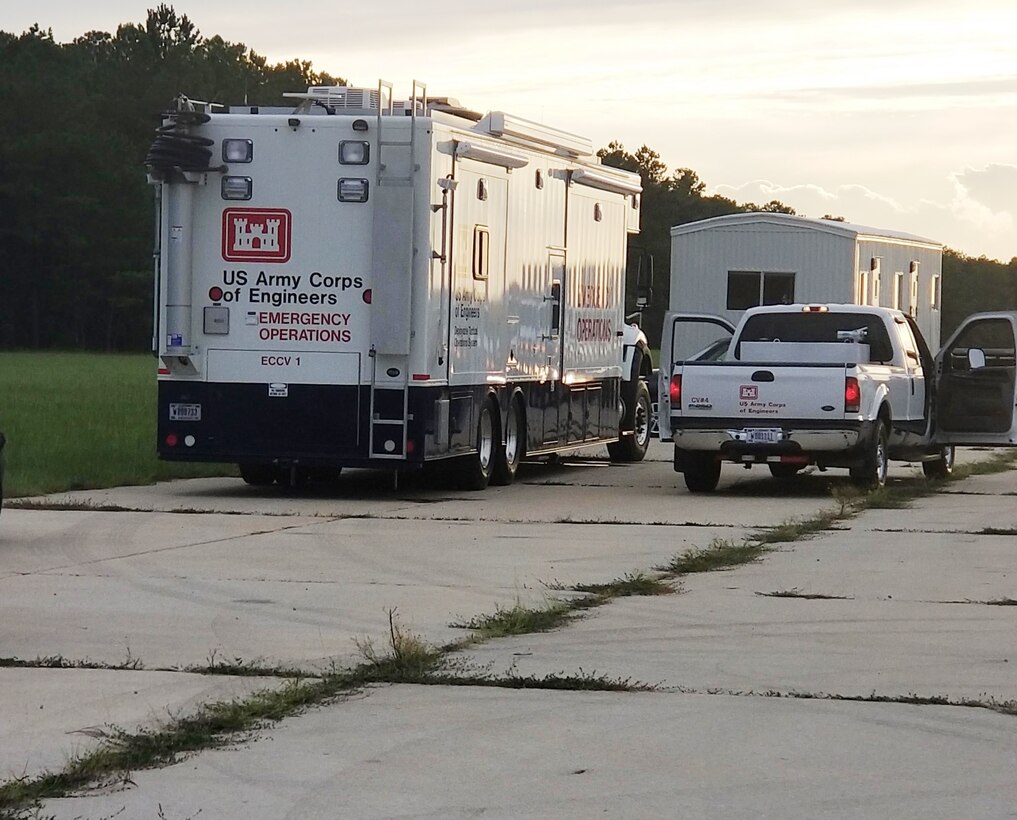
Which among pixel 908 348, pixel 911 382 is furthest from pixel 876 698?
pixel 908 348

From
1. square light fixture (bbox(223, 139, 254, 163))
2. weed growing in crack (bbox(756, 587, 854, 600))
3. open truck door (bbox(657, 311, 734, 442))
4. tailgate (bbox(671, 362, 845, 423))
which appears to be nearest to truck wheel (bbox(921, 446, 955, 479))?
open truck door (bbox(657, 311, 734, 442))

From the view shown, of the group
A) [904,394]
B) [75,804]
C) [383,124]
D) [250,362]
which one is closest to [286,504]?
[250,362]

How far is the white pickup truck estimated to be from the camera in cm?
1891

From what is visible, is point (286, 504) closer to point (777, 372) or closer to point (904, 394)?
point (777, 372)

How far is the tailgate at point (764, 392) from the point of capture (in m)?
18.9

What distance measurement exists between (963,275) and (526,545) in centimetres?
14850

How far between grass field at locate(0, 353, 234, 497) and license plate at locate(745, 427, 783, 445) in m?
5.92

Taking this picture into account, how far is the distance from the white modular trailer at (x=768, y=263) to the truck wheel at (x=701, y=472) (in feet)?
64.4

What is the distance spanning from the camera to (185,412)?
18.1 m

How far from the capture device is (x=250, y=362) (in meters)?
18.0

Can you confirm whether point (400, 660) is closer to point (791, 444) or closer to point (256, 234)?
point (256, 234)

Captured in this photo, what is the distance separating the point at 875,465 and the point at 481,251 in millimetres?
4356

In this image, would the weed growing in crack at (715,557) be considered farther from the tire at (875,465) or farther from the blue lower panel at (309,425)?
the tire at (875,465)

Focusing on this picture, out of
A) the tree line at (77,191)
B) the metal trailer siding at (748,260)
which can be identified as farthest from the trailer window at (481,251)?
the tree line at (77,191)
